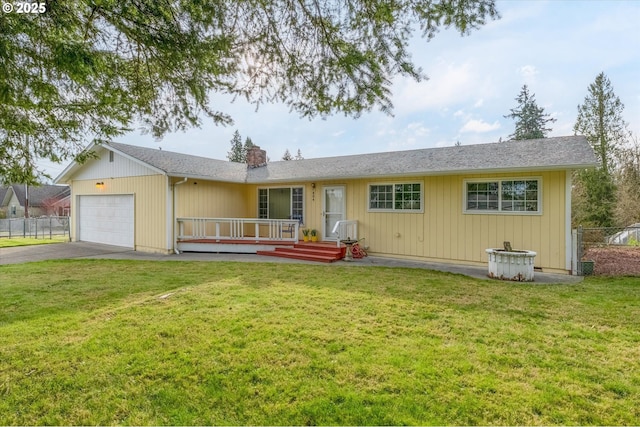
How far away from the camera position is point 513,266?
7.19 metres

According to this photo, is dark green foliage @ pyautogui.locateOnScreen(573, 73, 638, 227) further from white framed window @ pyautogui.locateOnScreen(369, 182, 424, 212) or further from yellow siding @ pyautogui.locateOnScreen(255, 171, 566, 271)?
white framed window @ pyautogui.locateOnScreen(369, 182, 424, 212)

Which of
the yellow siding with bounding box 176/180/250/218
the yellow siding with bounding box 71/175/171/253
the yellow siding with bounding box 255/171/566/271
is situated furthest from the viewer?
the yellow siding with bounding box 176/180/250/218

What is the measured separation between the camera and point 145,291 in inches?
233

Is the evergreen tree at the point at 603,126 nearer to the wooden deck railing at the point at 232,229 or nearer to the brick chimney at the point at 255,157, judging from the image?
the wooden deck railing at the point at 232,229

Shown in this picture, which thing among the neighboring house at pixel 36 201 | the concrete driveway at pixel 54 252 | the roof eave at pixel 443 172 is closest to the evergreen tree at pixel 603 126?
the roof eave at pixel 443 172

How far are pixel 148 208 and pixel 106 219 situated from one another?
3101mm

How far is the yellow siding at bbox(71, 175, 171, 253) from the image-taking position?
1129 cm

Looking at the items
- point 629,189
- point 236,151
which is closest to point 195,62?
point 629,189

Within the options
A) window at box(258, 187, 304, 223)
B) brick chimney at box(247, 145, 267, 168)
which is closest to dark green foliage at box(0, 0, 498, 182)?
window at box(258, 187, 304, 223)

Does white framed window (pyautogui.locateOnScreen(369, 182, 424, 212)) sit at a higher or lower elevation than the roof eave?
lower

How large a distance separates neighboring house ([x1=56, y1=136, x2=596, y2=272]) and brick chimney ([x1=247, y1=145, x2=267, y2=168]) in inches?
2.7

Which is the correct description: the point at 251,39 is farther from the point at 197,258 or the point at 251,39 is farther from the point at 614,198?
the point at 614,198

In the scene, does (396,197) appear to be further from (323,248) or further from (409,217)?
(323,248)

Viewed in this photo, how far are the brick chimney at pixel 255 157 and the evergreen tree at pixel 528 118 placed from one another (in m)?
24.5
